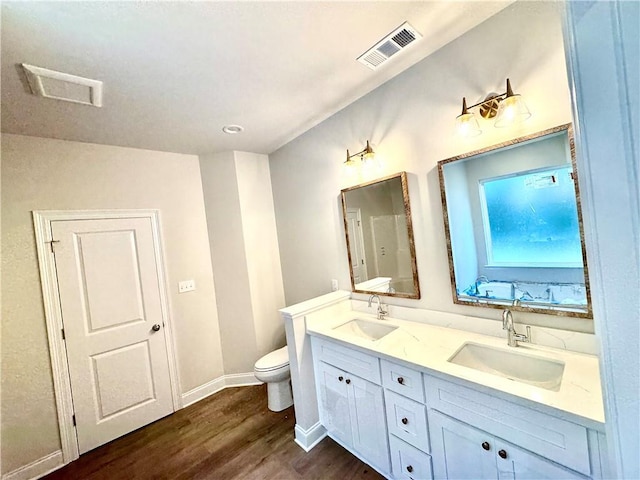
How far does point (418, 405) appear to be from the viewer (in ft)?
4.52

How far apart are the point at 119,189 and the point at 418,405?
2.88 meters

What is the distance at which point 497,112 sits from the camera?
4.72 ft

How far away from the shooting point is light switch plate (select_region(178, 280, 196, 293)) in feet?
8.91

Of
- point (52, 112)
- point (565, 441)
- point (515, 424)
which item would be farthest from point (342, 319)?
point (52, 112)

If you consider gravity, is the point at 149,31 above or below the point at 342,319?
above

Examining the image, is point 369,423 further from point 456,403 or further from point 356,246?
point 356,246

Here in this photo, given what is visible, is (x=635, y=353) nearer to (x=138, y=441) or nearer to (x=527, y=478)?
(x=527, y=478)

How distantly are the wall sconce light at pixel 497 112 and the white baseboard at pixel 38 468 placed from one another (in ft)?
12.0

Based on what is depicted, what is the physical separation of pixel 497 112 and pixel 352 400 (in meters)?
1.90

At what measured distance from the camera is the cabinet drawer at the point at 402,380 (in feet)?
4.49

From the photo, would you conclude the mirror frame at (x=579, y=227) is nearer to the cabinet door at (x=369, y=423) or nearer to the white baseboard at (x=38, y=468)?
the cabinet door at (x=369, y=423)

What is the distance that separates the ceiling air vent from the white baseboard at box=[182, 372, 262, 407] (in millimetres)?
3041

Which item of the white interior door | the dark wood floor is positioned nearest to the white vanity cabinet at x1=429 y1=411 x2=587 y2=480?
the dark wood floor

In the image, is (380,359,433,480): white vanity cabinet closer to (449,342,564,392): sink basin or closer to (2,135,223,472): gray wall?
(449,342,564,392): sink basin
